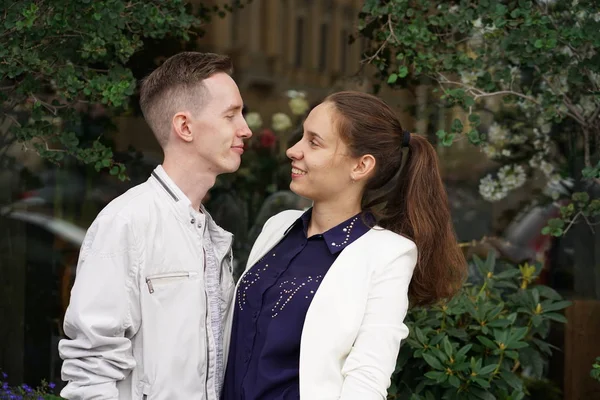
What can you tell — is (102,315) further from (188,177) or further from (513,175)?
(513,175)

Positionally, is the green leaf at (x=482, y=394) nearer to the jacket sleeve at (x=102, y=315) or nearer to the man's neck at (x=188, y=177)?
the man's neck at (x=188, y=177)

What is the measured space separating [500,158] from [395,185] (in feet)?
8.40

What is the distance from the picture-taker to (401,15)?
14.4ft

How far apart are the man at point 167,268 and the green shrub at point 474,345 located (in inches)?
59.7

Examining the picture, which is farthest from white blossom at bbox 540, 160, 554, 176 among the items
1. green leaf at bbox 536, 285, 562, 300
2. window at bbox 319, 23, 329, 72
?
window at bbox 319, 23, 329, 72

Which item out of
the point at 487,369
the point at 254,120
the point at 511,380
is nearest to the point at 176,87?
the point at 487,369

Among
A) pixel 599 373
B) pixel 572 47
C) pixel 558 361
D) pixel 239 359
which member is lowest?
pixel 558 361

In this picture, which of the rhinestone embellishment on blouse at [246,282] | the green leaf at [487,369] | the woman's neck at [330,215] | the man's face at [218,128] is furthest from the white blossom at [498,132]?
the man's face at [218,128]

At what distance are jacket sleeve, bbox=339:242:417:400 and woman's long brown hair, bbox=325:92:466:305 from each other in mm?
223

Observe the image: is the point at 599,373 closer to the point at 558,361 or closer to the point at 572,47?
the point at 558,361

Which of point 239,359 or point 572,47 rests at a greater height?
point 572,47

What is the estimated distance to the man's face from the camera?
8.88ft

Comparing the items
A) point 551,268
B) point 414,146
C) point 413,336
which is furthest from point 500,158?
point 414,146

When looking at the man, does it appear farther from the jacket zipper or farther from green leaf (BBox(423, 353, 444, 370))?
green leaf (BBox(423, 353, 444, 370))
